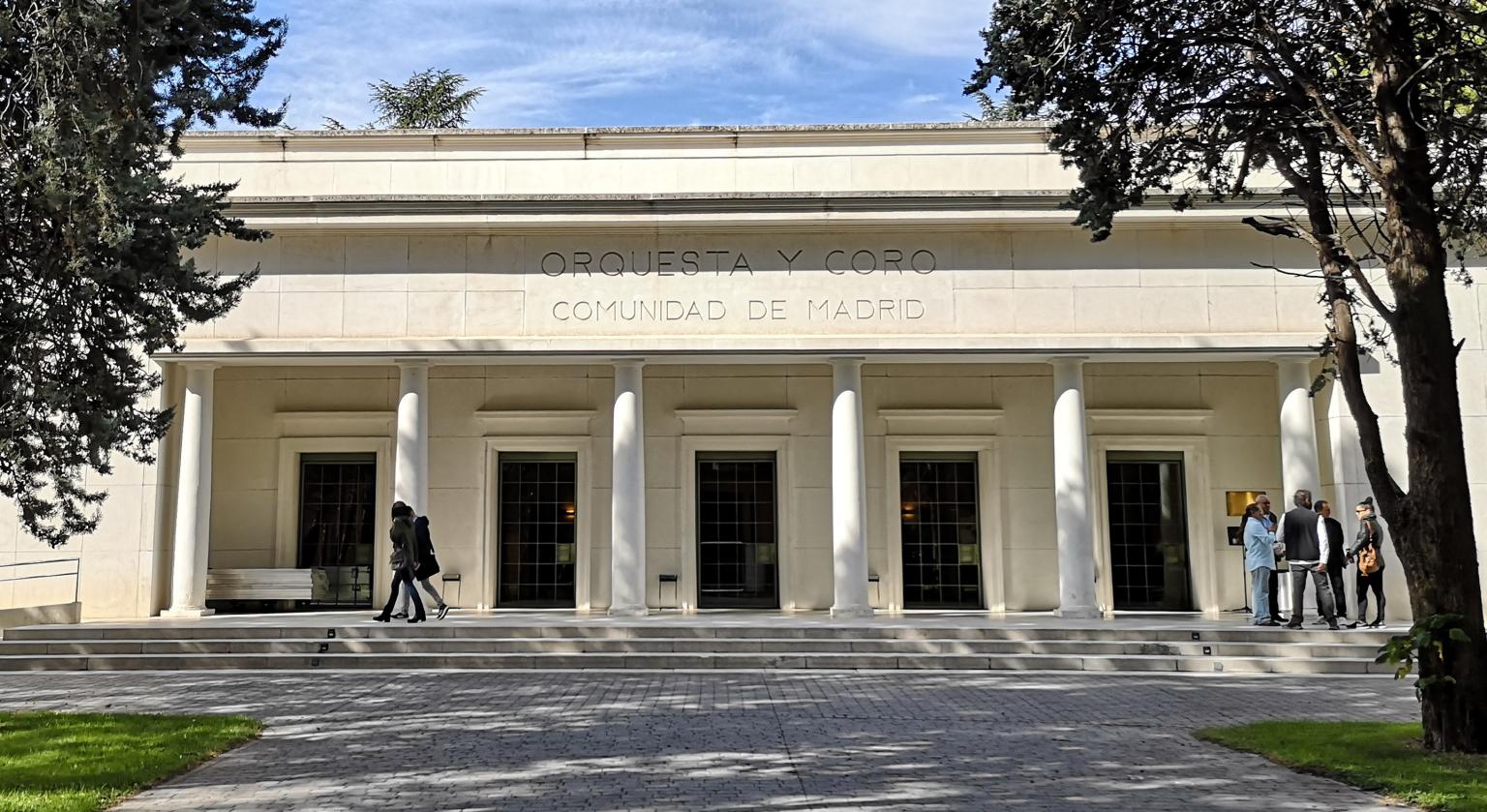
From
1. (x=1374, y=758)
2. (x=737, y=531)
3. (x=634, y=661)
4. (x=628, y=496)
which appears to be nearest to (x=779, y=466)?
(x=737, y=531)

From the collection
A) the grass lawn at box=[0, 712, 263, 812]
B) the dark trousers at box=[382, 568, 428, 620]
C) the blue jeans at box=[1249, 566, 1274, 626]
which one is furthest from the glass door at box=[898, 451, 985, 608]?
the grass lawn at box=[0, 712, 263, 812]

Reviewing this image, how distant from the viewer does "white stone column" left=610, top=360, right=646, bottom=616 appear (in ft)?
58.3

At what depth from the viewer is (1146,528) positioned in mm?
20547

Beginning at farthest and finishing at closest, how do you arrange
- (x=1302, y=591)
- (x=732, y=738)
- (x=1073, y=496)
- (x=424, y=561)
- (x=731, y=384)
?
(x=731, y=384)
(x=1073, y=496)
(x=424, y=561)
(x=1302, y=591)
(x=732, y=738)

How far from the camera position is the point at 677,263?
18.6 meters

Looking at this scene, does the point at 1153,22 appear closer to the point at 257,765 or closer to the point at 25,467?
the point at 257,765

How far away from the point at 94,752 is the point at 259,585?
11590 mm

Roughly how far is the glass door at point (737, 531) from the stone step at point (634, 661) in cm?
558

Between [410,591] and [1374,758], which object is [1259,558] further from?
[410,591]

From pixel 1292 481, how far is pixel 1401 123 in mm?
10526

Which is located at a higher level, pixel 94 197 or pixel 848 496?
pixel 94 197

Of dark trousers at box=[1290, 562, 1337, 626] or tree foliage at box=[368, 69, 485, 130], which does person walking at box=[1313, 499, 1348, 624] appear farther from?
tree foliage at box=[368, 69, 485, 130]

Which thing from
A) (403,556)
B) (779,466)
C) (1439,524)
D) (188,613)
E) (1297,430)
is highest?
(1297,430)

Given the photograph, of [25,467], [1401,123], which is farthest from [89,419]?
[1401,123]
